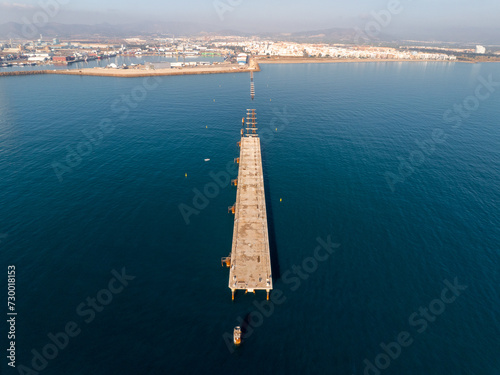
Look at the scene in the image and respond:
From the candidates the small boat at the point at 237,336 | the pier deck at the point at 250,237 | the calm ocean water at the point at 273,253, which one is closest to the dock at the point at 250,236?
the pier deck at the point at 250,237

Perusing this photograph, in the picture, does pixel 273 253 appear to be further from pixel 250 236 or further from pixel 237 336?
pixel 237 336

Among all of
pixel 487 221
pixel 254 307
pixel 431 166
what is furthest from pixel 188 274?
pixel 431 166

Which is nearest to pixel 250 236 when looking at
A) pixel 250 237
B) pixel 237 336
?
pixel 250 237

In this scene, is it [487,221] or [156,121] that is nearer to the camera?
[487,221]

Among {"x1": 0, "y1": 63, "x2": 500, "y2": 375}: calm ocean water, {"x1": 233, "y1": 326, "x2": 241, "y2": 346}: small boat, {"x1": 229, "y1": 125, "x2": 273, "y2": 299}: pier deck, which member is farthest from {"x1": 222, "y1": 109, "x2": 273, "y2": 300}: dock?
{"x1": 233, "y1": 326, "x2": 241, "y2": 346}: small boat

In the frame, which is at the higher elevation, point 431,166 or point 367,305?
point 431,166

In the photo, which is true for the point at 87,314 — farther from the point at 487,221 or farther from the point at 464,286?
the point at 487,221

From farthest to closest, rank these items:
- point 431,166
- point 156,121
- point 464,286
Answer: point 156,121 < point 431,166 < point 464,286

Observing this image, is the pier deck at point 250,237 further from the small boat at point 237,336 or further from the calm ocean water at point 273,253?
the small boat at point 237,336
